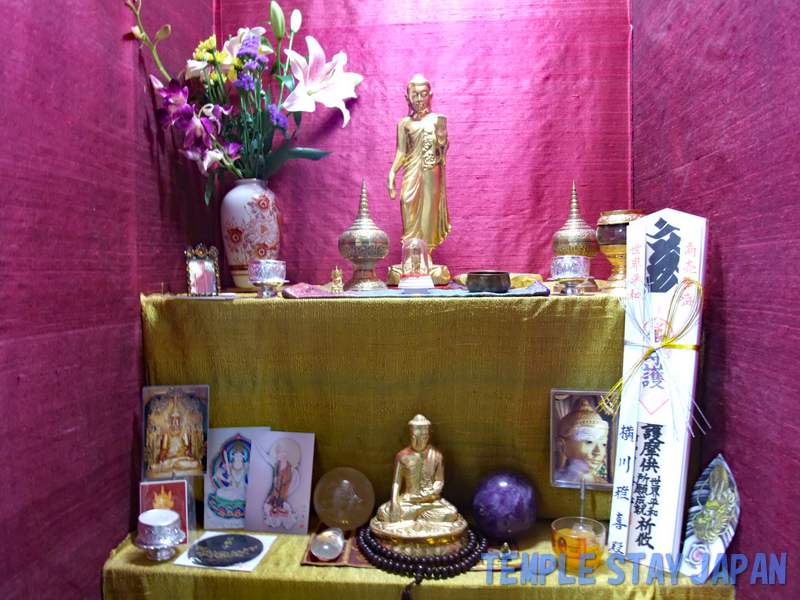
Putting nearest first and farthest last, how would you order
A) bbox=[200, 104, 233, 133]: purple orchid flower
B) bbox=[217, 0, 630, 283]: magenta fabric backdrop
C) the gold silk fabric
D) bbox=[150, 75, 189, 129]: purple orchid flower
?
1. the gold silk fabric
2. bbox=[150, 75, 189, 129]: purple orchid flower
3. bbox=[200, 104, 233, 133]: purple orchid flower
4. bbox=[217, 0, 630, 283]: magenta fabric backdrop

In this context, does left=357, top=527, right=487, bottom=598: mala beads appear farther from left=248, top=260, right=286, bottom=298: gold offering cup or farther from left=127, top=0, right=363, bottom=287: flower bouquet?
left=127, top=0, right=363, bottom=287: flower bouquet

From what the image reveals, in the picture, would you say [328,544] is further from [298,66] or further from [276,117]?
[298,66]

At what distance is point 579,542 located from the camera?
3.72ft

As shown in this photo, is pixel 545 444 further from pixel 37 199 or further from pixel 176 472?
pixel 37 199

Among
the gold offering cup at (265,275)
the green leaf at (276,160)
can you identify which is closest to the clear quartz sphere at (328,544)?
the gold offering cup at (265,275)

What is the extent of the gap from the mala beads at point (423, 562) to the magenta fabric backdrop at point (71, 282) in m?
0.56

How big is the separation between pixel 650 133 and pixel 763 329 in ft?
2.39

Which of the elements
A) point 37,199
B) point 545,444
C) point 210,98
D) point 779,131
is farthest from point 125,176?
point 779,131

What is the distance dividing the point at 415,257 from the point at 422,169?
268 millimetres

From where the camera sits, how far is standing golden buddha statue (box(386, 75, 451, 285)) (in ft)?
5.21

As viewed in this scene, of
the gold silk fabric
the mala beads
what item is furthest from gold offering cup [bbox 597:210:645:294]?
the mala beads

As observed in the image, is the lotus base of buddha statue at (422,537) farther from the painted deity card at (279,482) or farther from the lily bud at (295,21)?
the lily bud at (295,21)

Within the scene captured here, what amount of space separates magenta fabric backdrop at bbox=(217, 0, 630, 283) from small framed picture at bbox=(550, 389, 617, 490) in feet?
1.96

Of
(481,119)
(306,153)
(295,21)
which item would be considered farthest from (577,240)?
(295,21)
